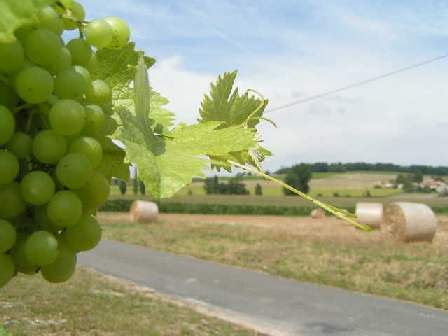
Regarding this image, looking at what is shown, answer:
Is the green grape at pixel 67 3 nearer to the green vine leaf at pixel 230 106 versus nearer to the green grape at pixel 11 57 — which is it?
the green grape at pixel 11 57

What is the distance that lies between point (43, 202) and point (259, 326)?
8.66 meters

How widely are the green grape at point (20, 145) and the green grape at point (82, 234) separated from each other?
0.35 feet

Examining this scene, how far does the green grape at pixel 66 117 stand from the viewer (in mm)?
605

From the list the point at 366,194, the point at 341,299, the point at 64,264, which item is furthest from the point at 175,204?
the point at 64,264

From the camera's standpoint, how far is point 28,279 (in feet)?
39.3

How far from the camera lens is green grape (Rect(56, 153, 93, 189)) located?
2.04ft

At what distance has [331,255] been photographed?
1534 cm

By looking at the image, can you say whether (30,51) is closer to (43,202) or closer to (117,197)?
(43,202)

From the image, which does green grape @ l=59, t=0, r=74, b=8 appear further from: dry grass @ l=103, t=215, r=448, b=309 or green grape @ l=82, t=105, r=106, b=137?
dry grass @ l=103, t=215, r=448, b=309

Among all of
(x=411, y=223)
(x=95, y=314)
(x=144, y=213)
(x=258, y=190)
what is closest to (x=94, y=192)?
(x=95, y=314)

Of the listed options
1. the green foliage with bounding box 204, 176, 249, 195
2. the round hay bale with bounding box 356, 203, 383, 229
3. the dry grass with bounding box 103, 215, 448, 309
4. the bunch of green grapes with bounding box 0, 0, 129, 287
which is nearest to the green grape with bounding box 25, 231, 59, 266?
the bunch of green grapes with bounding box 0, 0, 129, 287

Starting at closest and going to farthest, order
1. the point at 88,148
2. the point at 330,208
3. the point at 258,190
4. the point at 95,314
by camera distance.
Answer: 1. the point at 88,148
2. the point at 330,208
3. the point at 95,314
4. the point at 258,190

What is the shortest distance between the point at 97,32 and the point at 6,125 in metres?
0.16

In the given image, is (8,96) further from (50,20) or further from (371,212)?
(371,212)
